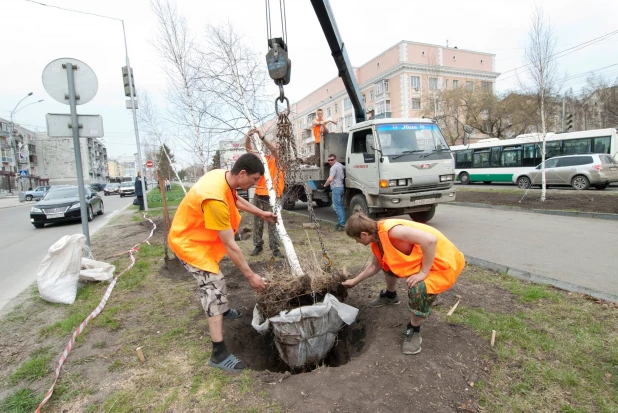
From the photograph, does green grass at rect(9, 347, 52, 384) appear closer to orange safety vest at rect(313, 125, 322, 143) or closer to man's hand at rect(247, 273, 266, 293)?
man's hand at rect(247, 273, 266, 293)

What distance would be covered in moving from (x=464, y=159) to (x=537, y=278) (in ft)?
71.7

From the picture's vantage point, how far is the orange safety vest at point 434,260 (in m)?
2.65

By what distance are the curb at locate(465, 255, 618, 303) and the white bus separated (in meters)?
14.2

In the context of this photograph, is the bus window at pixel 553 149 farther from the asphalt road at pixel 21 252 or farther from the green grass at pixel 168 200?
the asphalt road at pixel 21 252

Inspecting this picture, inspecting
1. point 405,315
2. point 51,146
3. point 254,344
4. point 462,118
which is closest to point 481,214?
point 405,315

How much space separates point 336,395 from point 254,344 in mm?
1408

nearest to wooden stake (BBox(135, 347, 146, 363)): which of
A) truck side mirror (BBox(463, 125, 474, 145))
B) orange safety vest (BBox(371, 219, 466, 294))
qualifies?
orange safety vest (BBox(371, 219, 466, 294))

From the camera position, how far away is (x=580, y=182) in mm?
15062

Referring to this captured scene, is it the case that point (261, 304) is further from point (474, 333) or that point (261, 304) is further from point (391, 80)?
point (391, 80)

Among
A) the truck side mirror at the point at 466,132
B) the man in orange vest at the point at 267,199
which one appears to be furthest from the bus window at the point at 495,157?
the man in orange vest at the point at 267,199

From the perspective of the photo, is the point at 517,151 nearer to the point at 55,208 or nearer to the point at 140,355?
the point at 140,355

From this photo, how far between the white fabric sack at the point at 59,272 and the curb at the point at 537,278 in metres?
5.50

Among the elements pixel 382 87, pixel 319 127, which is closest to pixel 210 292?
pixel 319 127

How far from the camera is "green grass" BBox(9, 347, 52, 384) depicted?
2.74m
